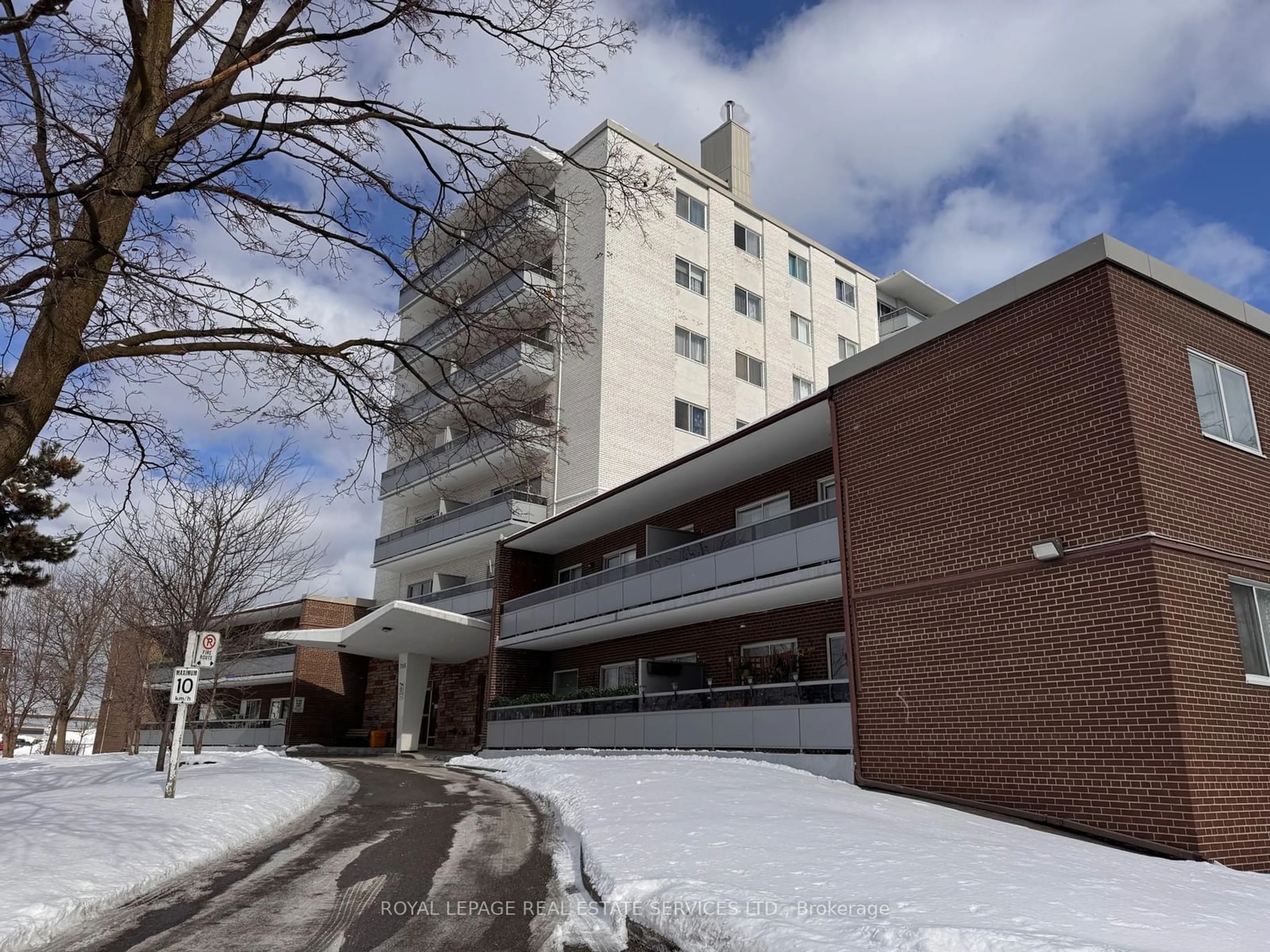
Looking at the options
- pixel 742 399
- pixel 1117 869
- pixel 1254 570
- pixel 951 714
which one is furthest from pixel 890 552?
pixel 742 399

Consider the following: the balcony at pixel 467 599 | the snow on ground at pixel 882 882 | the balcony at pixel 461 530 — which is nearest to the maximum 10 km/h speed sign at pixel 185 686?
the snow on ground at pixel 882 882

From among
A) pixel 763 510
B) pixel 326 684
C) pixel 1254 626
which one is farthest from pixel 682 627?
pixel 326 684

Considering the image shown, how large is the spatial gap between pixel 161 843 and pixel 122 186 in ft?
21.6

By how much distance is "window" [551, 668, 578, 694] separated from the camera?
27.5 meters

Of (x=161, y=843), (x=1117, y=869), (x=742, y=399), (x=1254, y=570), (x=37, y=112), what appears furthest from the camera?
(x=742, y=399)

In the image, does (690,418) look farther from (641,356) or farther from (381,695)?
(381,695)

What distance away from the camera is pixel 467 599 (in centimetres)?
3111

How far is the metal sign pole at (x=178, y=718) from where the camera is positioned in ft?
42.1

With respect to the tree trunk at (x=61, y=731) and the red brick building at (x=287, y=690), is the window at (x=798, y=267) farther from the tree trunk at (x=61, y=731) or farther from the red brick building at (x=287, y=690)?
the tree trunk at (x=61, y=731)

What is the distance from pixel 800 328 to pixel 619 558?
1665 centimetres

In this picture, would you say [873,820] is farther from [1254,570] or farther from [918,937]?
[1254,570]

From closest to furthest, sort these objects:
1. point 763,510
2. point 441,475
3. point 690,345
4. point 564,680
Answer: point 763,510 → point 441,475 → point 564,680 → point 690,345

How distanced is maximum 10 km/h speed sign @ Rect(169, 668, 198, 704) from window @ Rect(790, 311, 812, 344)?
95.8 ft

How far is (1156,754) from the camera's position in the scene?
1034cm
